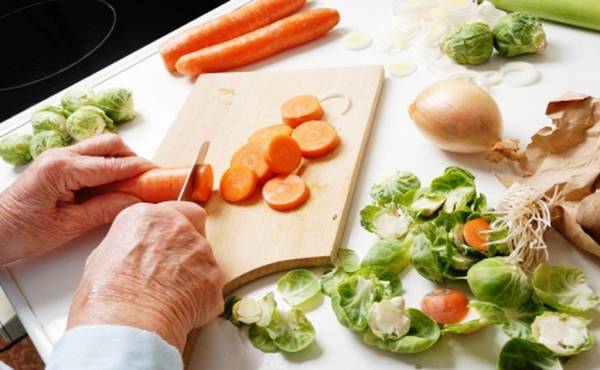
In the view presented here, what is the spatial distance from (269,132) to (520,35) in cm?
70

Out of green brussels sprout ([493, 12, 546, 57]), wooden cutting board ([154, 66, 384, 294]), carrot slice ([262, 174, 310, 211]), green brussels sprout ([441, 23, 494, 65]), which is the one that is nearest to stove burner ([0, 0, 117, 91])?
wooden cutting board ([154, 66, 384, 294])

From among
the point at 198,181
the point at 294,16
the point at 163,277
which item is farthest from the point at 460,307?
the point at 294,16

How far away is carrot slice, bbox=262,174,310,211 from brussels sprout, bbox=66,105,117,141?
0.58 metres

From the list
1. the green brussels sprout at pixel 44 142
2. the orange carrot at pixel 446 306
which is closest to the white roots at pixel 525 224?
the orange carrot at pixel 446 306

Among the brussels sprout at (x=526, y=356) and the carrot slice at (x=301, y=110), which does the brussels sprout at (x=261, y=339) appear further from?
the carrot slice at (x=301, y=110)

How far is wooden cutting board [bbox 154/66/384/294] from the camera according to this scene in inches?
47.9

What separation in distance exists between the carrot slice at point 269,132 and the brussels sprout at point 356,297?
0.49 metres

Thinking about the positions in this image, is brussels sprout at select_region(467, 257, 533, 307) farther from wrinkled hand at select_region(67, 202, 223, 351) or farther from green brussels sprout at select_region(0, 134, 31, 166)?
green brussels sprout at select_region(0, 134, 31, 166)

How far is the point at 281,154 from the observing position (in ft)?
4.48

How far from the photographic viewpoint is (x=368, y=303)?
1.06m

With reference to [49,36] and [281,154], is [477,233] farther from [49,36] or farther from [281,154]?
[49,36]

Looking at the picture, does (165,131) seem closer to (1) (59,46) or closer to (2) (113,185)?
(2) (113,185)

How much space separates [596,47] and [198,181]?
1110 mm

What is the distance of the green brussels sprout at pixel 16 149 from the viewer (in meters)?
1.63
